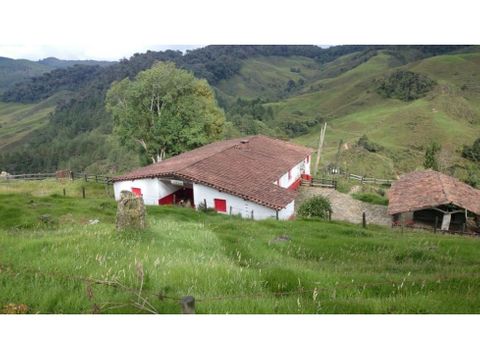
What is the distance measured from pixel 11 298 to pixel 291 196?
18812mm

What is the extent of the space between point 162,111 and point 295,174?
13200mm

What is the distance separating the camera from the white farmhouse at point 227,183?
21.9 metres

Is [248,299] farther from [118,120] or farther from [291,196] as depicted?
[118,120]

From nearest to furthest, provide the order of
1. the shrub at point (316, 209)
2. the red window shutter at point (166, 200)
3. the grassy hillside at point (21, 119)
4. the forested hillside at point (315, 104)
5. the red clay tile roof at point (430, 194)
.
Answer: the shrub at point (316, 209) → the red clay tile roof at point (430, 194) → the red window shutter at point (166, 200) → the forested hillside at point (315, 104) → the grassy hillside at point (21, 119)

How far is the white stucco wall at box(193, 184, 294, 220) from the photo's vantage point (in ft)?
71.2

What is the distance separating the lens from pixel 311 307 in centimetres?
469

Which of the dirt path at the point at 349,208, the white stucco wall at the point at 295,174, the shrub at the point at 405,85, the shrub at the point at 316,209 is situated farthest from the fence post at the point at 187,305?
the shrub at the point at 405,85

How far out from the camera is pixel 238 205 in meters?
22.3

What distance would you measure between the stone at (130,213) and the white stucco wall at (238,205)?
13.5 metres

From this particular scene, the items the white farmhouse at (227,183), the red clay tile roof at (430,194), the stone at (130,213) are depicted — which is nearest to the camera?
the stone at (130,213)

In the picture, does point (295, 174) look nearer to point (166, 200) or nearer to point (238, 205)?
point (238, 205)

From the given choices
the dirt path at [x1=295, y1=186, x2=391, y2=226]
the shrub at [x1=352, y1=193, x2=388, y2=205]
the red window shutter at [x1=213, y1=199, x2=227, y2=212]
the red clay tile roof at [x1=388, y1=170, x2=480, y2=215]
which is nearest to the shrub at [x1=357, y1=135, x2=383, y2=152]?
the dirt path at [x1=295, y1=186, x2=391, y2=226]

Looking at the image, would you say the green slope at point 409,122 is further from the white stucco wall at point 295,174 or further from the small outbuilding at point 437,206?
the small outbuilding at point 437,206

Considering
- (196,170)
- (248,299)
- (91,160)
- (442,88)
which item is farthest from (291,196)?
(91,160)
